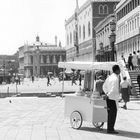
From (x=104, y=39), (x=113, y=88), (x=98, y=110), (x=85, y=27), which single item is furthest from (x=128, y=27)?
(x=85, y=27)

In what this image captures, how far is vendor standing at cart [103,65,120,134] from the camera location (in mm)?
13156

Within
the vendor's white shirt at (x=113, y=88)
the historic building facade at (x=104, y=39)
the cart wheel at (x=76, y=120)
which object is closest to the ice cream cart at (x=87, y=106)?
the cart wheel at (x=76, y=120)

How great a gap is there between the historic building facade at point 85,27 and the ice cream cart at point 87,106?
93935 mm

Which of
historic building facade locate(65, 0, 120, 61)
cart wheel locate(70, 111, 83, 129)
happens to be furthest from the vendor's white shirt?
historic building facade locate(65, 0, 120, 61)

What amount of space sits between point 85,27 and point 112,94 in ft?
377

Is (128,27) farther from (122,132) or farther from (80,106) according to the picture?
(122,132)

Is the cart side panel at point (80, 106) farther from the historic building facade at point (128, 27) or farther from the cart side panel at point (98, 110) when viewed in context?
the historic building facade at point (128, 27)

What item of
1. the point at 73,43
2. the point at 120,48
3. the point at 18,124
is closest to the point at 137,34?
the point at 120,48

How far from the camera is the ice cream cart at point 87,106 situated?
13.9 m

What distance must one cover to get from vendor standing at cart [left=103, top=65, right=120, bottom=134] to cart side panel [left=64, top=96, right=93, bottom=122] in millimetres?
779

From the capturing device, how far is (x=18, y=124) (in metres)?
15.9

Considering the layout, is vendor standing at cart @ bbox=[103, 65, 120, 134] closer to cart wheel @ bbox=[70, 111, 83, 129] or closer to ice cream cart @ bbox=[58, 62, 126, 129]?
ice cream cart @ bbox=[58, 62, 126, 129]

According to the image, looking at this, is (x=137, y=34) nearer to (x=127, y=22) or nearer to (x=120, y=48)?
(x=127, y=22)

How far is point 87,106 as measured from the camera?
14078 mm
